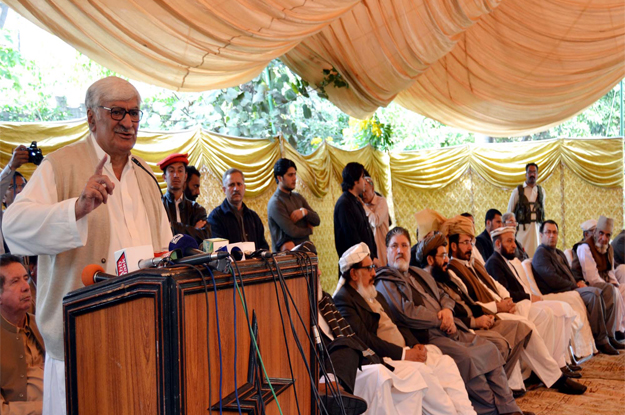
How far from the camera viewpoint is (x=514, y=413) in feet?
14.6

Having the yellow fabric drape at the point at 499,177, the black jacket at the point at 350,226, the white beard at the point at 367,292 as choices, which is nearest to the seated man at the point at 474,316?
the black jacket at the point at 350,226

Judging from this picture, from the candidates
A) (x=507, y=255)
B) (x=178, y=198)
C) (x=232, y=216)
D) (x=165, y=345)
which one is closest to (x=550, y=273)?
(x=507, y=255)

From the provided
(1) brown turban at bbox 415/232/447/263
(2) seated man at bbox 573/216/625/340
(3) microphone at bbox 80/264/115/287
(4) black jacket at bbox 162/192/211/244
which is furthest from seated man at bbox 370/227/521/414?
(2) seated man at bbox 573/216/625/340

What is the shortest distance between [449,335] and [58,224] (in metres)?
3.47

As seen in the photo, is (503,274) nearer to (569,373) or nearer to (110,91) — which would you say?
(569,373)

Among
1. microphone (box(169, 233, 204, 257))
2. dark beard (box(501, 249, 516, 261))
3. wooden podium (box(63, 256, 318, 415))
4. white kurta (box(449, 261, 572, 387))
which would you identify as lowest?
white kurta (box(449, 261, 572, 387))

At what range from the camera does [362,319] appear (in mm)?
4109

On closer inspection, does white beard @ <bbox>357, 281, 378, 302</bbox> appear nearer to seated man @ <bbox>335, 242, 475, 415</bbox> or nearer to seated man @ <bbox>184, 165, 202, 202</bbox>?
seated man @ <bbox>335, 242, 475, 415</bbox>

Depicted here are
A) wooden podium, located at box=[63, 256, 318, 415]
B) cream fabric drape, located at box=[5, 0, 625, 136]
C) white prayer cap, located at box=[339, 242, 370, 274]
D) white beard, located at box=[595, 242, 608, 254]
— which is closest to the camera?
wooden podium, located at box=[63, 256, 318, 415]

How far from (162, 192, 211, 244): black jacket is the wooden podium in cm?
262

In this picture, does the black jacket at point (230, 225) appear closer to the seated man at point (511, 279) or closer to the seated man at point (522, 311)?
the seated man at point (522, 311)

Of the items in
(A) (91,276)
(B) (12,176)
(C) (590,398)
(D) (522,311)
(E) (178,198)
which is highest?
(B) (12,176)

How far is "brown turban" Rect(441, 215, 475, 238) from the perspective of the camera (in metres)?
5.61

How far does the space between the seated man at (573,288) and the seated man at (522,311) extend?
2.92ft
